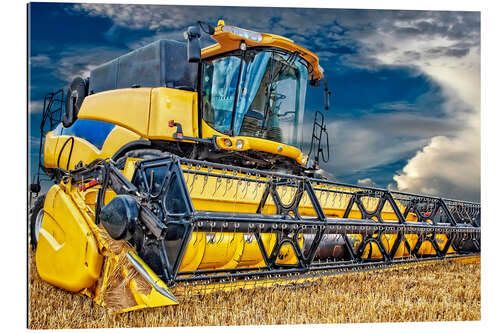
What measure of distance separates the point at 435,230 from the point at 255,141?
6.15ft

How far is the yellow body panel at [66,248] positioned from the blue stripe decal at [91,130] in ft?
4.77

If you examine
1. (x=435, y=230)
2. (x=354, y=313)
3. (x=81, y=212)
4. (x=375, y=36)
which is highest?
(x=375, y=36)

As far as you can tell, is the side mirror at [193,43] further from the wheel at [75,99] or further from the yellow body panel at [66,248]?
the wheel at [75,99]

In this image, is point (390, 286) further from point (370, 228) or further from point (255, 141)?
point (255, 141)

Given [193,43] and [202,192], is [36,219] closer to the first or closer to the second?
[202,192]

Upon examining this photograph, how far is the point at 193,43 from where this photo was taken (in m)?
3.90

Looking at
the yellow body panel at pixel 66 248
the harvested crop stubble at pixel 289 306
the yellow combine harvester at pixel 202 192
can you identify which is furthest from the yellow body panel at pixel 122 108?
the harvested crop stubble at pixel 289 306

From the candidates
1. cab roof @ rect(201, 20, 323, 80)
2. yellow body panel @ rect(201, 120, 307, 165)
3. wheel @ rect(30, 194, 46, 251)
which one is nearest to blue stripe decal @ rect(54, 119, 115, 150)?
wheel @ rect(30, 194, 46, 251)

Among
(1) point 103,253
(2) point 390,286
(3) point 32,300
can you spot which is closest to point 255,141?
(2) point 390,286

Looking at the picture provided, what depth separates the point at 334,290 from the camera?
3.56 meters

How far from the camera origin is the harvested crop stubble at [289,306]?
2875 millimetres

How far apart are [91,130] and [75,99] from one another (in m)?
0.59

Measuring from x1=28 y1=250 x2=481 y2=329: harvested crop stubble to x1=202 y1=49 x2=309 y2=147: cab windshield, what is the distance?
157cm

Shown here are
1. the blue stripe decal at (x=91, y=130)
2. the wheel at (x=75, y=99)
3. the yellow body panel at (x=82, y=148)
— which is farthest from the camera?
the wheel at (x=75, y=99)
